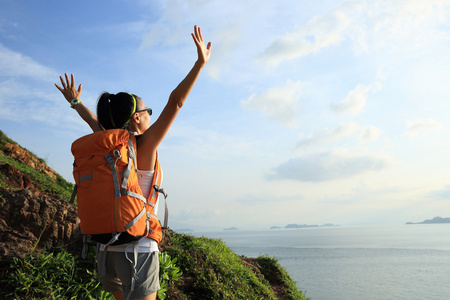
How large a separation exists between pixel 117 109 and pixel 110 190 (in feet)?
2.20

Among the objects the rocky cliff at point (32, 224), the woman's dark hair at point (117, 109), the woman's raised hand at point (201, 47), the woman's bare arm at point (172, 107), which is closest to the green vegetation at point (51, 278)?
the rocky cliff at point (32, 224)

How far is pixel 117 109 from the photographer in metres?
2.95

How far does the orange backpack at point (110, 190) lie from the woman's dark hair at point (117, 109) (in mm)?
235

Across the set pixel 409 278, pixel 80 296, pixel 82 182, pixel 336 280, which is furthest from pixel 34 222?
pixel 409 278

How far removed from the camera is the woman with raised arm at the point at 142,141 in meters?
2.74

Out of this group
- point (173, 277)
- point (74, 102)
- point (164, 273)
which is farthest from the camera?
point (173, 277)

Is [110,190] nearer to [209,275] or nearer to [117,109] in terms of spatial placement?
[117,109]

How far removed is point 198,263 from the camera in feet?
21.7

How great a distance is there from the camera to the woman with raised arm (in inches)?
108

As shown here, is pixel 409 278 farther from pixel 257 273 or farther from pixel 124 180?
pixel 124 180

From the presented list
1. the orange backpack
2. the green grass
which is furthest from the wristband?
the green grass

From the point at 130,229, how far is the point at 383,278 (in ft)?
69.1

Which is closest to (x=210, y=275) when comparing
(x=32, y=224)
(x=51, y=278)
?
(x=51, y=278)

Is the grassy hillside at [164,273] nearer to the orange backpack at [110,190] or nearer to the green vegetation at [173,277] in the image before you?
the green vegetation at [173,277]
